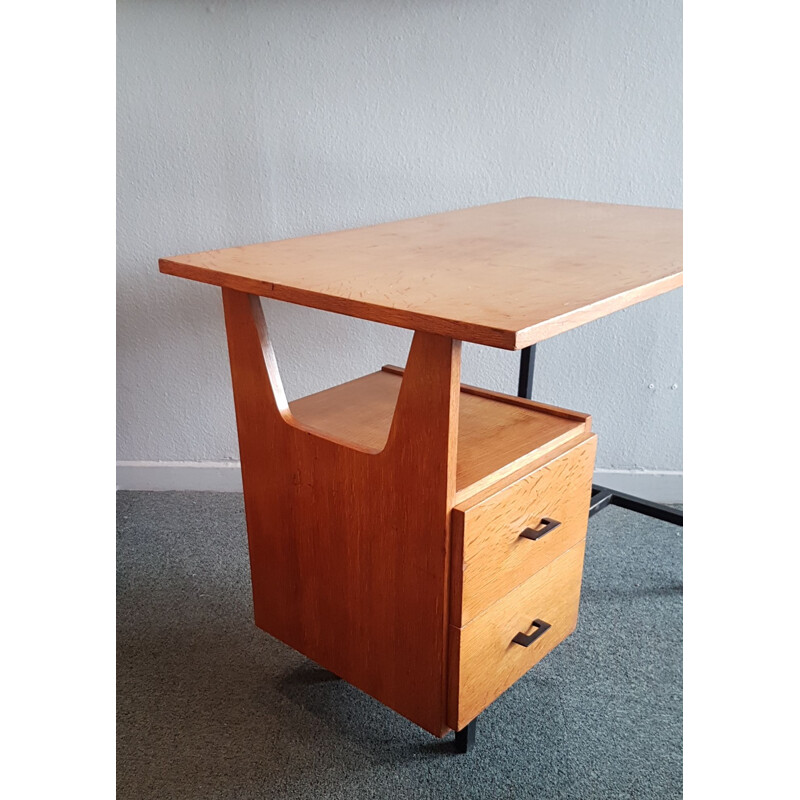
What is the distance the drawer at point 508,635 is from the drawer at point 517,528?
23 mm

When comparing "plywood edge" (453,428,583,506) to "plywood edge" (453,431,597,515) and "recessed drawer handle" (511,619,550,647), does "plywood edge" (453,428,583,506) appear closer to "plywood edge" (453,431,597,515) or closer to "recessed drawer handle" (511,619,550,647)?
"plywood edge" (453,431,597,515)

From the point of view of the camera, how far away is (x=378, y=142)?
207 cm

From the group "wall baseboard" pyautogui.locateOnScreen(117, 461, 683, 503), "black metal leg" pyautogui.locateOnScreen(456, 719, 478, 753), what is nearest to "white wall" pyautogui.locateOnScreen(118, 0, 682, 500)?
"wall baseboard" pyautogui.locateOnScreen(117, 461, 683, 503)

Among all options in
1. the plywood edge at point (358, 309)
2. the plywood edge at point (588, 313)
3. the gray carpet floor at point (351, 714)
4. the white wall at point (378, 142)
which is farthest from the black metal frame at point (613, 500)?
the plywood edge at point (358, 309)

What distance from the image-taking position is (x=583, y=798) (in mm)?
1273

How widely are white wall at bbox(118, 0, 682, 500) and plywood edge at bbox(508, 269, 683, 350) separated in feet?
3.15

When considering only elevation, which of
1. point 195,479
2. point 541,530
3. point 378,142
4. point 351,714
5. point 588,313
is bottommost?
point 351,714

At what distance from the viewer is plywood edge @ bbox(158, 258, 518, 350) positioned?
2.93 ft

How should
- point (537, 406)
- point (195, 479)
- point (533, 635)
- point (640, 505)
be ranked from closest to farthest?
point (533, 635)
point (537, 406)
point (640, 505)
point (195, 479)

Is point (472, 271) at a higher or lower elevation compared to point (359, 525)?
higher

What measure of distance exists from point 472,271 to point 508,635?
21.2 inches

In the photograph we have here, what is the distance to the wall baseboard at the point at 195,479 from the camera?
231cm

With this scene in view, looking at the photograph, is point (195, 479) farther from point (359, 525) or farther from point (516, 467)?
point (516, 467)

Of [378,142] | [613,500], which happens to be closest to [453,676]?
[613,500]
